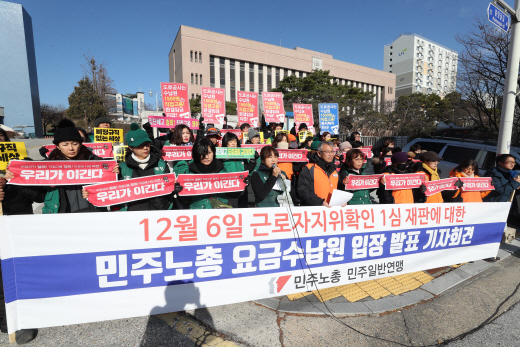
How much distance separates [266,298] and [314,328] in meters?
0.64

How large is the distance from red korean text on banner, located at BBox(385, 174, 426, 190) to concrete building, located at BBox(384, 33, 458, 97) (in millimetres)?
93799

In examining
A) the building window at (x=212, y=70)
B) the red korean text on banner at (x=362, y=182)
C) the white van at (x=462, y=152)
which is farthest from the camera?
the building window at (x=212, y=70)

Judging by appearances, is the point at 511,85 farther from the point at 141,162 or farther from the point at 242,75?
the point at 242,75

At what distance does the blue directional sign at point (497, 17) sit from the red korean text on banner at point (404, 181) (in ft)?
11.8

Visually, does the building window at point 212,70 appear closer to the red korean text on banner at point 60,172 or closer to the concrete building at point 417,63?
the red korean text on banner at point 60,172

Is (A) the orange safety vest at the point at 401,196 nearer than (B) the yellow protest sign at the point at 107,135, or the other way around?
(A) the orange safety vest at the point at 401,196

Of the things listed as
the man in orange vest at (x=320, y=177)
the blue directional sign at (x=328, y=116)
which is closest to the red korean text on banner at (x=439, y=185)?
the man in orange vest at (x=320, y=177)

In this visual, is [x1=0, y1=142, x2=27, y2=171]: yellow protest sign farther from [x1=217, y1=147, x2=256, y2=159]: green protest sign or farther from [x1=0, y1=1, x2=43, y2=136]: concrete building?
[x1=0, y1=1, x2=43, y2=136]: concrete building

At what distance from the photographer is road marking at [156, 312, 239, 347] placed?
2484mm

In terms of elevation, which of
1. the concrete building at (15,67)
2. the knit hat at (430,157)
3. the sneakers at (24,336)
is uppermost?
the concrete building at (15,67)

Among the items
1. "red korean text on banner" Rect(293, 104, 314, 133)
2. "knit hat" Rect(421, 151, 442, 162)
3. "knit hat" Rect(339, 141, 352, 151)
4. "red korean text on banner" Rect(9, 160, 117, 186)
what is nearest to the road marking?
"red korean text on banner" Rect(9, 160, 117, 186)

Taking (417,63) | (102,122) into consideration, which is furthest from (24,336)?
(417,63)

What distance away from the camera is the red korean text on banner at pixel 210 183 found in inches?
115

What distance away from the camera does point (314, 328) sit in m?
2.68
